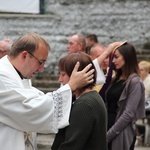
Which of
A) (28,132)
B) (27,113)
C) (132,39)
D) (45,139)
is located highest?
(27,113)

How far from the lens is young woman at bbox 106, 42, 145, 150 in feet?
14.6

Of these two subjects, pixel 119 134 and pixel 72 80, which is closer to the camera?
pixel 72 80

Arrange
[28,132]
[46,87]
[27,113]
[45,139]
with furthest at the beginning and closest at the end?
[46,87]
[45,139]
[28,132]
[27,113]

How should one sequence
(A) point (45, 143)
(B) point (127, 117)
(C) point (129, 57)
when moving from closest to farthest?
1. (B) point (127, 117)
2. (C) point (129, 57)
3. (A) point (45, 143)

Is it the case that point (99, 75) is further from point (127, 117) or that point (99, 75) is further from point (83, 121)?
point (83, 121)

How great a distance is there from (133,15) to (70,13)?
125 centimetres

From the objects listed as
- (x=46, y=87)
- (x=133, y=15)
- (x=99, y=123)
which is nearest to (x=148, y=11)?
(x=133, y=15)

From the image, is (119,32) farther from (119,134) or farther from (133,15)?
(119,134)

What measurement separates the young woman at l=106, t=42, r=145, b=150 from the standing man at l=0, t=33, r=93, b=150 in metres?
1.40

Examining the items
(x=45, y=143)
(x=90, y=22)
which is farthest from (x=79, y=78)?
(x=90, y=22)

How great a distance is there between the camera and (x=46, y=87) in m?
9.09

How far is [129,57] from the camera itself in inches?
181

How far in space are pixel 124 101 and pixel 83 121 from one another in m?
1.44

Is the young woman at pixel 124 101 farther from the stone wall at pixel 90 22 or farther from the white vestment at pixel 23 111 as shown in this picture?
the stone wall at pixel 90 22
